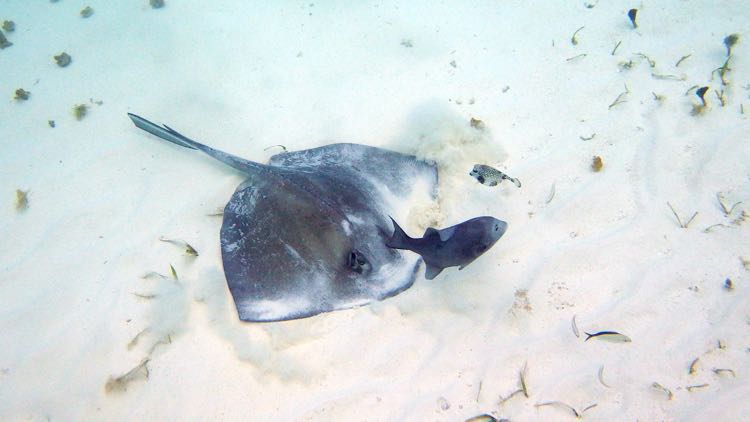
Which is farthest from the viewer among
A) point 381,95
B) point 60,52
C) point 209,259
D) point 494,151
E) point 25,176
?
point 60,52

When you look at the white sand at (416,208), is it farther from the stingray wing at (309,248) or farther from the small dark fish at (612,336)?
the stingray wing at (309,248)

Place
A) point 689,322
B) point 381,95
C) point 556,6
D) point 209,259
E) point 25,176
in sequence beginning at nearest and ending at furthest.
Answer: point 689,322, point 209,259, point 25,176, point 381,95, point 556,6

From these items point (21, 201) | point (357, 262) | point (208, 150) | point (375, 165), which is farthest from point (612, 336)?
point (21, 201)

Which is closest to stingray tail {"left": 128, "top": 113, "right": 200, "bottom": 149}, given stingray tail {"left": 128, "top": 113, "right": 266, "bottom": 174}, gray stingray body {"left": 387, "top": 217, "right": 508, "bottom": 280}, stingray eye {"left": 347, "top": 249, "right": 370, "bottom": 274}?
stingray tail {"left": 128, "top": 113, "right": 266, "bottom": 174}

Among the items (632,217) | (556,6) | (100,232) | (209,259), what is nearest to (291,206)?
(209,259)

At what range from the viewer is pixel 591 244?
4.18 m

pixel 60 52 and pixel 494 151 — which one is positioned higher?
pixel 494 151

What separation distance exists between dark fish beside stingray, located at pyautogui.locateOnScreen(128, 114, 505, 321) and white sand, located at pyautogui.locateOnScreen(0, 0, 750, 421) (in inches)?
12.3

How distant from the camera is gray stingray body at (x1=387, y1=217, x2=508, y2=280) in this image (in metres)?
3.25

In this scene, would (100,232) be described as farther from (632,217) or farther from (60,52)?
(632,217)

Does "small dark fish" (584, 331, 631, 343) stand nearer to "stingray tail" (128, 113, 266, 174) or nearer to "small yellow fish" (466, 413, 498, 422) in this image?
"small yellow fish" (466, 413, 498, 422)

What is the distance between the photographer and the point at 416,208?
448 centimetres

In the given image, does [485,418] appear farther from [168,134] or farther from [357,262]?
[168,134]

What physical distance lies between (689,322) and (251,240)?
4.43 m
